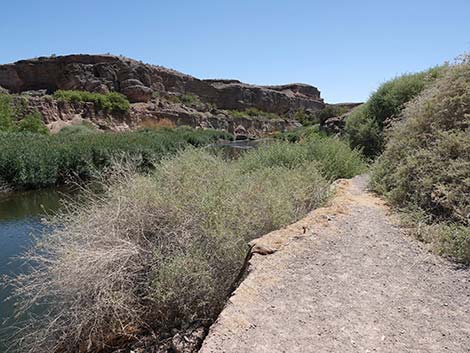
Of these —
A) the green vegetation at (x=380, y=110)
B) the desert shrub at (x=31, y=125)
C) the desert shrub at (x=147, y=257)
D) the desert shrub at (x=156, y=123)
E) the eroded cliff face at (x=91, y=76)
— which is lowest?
the desert shrub at (x=156, y=123)

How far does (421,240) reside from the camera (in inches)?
195

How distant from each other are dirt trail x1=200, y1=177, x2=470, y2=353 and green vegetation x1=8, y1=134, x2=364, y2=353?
68 centimetres

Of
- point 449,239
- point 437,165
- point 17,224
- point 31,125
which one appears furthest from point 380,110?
point 31,125

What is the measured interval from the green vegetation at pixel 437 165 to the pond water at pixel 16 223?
5.51 metres

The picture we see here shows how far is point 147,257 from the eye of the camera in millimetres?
5285

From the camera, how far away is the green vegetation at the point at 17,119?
1284 inches

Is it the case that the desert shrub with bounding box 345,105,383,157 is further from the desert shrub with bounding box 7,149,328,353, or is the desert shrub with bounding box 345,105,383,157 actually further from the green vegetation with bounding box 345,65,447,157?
the desert shrub with bounding box 7,149,328,353

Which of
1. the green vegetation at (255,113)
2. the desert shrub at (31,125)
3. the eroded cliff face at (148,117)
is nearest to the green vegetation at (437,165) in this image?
the desert shrub at (31,125)

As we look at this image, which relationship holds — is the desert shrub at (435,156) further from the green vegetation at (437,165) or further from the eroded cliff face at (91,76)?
the eroded cliff face at (91,76)

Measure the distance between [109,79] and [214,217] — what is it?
190 feet

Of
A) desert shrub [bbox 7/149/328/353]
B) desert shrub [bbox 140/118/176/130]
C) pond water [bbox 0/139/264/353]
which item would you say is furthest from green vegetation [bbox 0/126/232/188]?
desert shrub [bbox 140/118/176/130]

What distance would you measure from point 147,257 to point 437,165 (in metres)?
4.39

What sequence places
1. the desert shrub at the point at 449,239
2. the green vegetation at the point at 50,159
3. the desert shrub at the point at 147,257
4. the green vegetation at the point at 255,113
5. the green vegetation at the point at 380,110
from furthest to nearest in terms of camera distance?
the green vegetation at the point at 255,113, the green vegetation at the point at 50,159, the green vegetation at the point at 380,110, the desert shrub at the point at 147,257, the desert shrub at the point at 449,239

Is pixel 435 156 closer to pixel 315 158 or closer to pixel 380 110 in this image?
pixel 315 158
